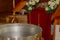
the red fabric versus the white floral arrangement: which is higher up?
the white floral arrangement

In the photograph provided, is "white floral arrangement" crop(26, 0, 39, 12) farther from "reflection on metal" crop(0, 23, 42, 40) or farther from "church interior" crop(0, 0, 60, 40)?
"reflection on metal" crop(0, 23, 42, 40)

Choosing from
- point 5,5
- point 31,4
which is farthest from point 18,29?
point 5,5

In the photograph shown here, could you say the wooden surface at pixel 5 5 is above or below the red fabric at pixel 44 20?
above

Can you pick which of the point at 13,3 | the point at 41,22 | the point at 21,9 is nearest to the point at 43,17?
the point at 41,22

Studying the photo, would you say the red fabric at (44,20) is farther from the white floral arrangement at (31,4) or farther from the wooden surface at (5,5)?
the wooden surface at (5,5)

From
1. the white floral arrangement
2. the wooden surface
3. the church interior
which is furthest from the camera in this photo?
the wooden surface

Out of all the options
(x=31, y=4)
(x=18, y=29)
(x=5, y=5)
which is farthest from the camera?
(x=5, y=5)

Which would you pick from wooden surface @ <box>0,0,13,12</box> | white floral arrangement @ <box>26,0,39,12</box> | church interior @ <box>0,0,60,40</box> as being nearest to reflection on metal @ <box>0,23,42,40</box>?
church interior @ <box>0,0,60,40</box>

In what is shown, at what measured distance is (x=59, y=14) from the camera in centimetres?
121

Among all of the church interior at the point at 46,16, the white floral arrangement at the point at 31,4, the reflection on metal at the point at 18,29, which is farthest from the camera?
the white floral arrangement at the point at 31,4

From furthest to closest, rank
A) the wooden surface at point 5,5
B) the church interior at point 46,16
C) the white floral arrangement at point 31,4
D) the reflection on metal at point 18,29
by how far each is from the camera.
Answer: the wooden surface at point 5,5, the white floral arrangement at point 31,4, the church interior at point 46,16, the reflection on metal at point 18,29

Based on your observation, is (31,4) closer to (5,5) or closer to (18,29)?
(18,29)

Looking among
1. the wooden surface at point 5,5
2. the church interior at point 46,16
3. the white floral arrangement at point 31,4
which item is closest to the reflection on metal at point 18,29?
the church interior at point 46,16

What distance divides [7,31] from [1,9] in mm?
1708
